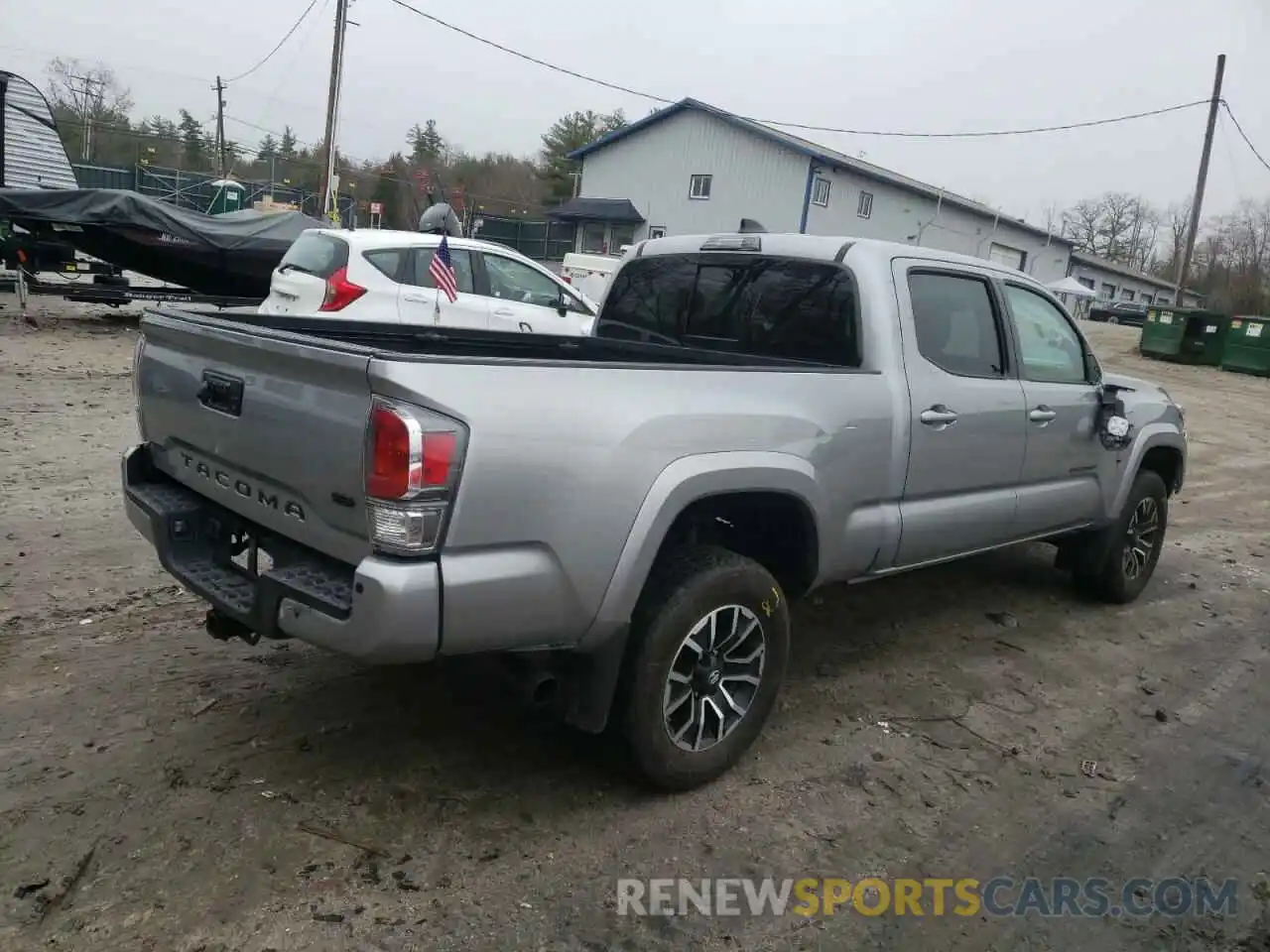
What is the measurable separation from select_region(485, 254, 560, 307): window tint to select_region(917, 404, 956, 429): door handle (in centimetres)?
645

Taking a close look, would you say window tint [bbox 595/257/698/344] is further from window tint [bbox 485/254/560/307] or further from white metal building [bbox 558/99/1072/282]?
white metal building [bbox 558/99/1072/282]

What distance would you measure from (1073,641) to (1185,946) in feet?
8.13

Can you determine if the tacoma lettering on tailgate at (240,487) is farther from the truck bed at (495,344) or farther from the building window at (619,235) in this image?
the building window at (619,235)

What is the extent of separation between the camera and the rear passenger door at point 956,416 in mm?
3912

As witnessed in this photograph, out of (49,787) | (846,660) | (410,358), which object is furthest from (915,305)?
(49,787)

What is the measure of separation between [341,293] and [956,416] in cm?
660

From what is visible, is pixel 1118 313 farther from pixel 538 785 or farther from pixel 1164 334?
pixel 538 785

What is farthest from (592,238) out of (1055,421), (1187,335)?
(1055,421)

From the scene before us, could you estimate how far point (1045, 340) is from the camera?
484 centimetres

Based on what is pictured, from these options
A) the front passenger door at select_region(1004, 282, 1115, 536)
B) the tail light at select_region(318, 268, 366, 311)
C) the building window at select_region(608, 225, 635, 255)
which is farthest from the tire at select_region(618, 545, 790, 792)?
the building window at select_region(608, 225, 635, 255)

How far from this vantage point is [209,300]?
47.0 ft

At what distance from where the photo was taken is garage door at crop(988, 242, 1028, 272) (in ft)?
133

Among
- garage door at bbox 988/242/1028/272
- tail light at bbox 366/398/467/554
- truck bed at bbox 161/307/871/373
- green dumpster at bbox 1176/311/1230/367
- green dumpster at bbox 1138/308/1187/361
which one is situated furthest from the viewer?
Answer: garage door at bbox 988/242/1028/272

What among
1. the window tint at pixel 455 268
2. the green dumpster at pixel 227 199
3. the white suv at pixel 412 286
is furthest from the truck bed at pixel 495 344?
the green dumpster at pixel 227 199
